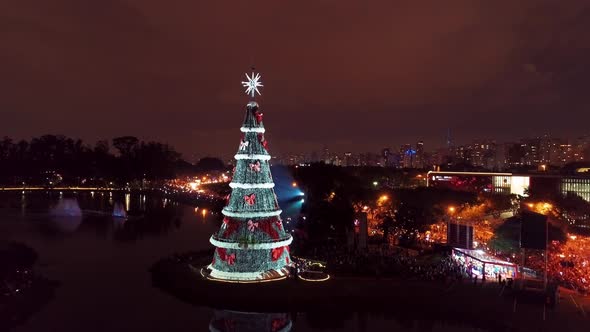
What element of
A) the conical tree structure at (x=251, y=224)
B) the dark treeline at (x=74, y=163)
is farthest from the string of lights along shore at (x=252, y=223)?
the dark treeline at (x=74, y=163)

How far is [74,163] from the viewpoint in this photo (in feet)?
355

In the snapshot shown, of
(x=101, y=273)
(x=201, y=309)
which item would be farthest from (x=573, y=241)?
(x=101, y=273)

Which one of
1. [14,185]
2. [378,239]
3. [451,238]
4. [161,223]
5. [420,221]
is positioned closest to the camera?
[451,238]

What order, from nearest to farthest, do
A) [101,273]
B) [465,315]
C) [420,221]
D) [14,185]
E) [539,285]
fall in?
[465,315] < [539,285] < [101,273] < [420,221] < [14,185]

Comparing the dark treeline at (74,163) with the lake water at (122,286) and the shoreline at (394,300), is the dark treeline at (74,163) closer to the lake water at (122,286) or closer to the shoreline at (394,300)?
the lake water at (122,286)

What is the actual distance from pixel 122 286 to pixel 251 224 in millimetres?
8524

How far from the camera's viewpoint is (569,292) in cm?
2366

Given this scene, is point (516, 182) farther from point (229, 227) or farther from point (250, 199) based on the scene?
point (229, 227)

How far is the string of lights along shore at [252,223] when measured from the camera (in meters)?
25.0

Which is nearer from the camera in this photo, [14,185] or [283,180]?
[283,180]

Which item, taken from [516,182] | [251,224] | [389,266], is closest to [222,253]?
[251,224]

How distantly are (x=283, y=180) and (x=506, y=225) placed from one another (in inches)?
1019

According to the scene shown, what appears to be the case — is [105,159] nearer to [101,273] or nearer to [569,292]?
[101,273]

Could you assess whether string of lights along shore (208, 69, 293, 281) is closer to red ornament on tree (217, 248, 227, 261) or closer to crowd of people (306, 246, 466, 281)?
red ornament on tree (217, 248, 227, 261)
